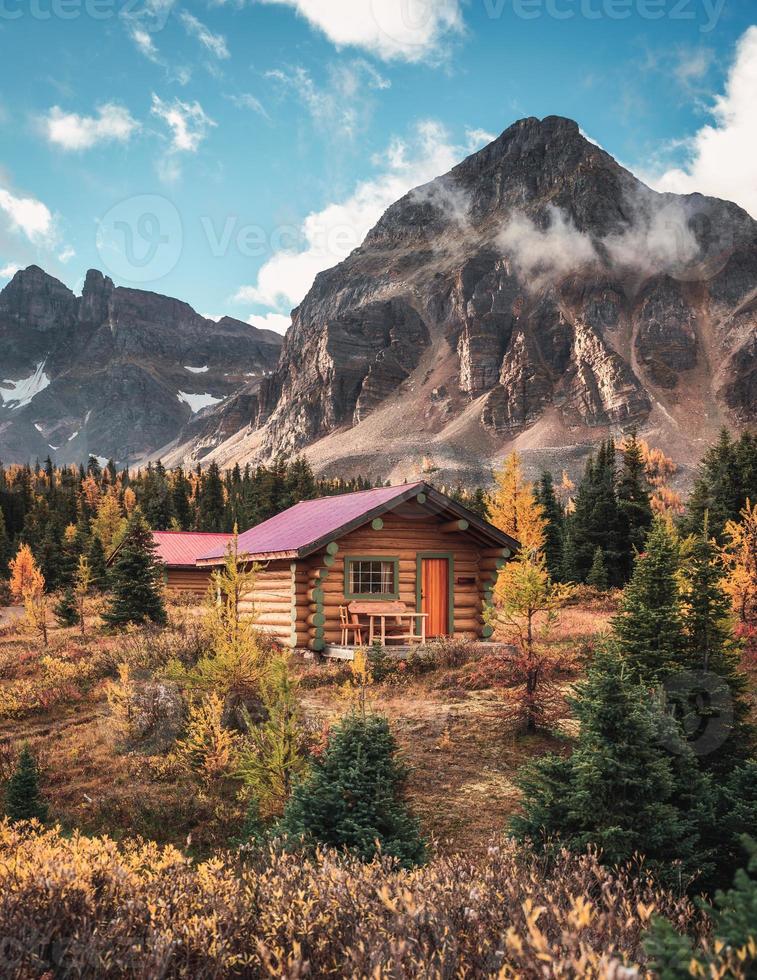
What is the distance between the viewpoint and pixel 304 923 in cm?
411

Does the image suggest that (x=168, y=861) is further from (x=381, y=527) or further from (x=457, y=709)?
(x=381, y=527)

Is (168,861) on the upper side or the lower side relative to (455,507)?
lower

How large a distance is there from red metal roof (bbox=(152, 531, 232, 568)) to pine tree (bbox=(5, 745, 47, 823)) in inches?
1173

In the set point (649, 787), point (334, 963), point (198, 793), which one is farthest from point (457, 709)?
point (334, 963)

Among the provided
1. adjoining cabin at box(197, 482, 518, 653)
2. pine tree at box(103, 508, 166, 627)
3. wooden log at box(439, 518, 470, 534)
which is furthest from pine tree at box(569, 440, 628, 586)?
pine tree at box(103, 508, 166, 627)

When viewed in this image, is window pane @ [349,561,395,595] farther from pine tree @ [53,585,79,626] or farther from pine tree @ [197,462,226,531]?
pine tree @ [197,462,226,531]

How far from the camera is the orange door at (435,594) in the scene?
2011cm

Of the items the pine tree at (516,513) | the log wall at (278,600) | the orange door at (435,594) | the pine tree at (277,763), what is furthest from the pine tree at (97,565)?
the pine tree at (277,763)

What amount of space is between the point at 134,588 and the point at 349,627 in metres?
10.3

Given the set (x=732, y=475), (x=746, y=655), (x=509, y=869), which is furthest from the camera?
(x=732, y=475)

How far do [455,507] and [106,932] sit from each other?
16.1 metres

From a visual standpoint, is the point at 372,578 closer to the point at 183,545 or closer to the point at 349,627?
the point at 349,627

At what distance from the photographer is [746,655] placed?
56.5 feet

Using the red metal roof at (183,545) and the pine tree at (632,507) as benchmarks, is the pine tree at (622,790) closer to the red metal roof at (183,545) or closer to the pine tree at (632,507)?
Result: the pine tree at (632,507)
